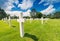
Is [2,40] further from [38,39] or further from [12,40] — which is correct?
[38,39]

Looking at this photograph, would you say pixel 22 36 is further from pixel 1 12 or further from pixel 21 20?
pixel 1 12

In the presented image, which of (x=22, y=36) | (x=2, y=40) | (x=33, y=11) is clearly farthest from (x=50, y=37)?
(x=33, y=11)

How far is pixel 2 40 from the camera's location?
1188 cm

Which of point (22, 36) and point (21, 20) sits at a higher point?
point (21, 20)

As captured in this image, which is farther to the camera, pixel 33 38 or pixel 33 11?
pixel 33 11

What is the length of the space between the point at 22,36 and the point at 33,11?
10467 cm

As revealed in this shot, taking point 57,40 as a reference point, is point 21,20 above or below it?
above

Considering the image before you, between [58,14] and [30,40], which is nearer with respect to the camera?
[30,40]

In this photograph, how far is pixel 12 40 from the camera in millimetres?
11617

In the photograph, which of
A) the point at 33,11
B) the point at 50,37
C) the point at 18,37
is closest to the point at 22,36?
the point at 18,37

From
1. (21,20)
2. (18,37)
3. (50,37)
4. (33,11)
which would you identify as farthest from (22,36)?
(33,11)

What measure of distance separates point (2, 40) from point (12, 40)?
86 cm

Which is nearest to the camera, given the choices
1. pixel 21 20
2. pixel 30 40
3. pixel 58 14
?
pixel 30 40

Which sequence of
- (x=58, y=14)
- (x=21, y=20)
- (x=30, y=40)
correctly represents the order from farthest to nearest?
(x=58, y=14) → (x=21, y=20) → (x=30, y=40)
